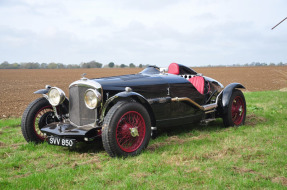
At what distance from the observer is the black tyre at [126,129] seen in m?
4.20

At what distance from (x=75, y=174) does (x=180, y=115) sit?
2.55 m

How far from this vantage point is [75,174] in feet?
12.4

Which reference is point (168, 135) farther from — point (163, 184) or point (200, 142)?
point (163, 184)

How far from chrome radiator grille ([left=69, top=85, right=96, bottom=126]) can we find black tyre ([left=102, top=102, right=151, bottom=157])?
2.10 feet

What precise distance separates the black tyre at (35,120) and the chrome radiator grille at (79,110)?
58 centimetres

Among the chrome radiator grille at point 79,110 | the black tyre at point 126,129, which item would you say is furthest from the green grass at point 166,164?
the chrome radiator grille at point 79,110

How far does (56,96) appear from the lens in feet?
17.2

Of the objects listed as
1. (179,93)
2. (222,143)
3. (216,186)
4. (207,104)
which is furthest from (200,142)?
(216,186)

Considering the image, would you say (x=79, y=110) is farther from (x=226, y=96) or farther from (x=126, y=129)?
(x=226, y=96)

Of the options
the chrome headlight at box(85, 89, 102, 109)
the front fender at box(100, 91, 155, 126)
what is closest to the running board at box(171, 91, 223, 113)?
the front fender at box(100, 91, 155, 126)

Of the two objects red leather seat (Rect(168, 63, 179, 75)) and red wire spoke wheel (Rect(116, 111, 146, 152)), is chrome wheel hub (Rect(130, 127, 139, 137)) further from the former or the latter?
red leather seat (Rect(168, 63, 179, 75))

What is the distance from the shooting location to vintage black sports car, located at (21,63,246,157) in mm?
4469

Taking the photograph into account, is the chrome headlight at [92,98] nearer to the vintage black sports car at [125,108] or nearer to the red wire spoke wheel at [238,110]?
the vintage black sports car at [125,108]

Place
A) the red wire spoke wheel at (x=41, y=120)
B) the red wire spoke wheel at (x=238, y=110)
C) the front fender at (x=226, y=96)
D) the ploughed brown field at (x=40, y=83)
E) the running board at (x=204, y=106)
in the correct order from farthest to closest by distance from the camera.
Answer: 1. the ploughed brown field at (x=40, y=83)
2. the red wire spoke wheel at (x=238, y=110)
3. the front fender at (x=226, y=96)
4. the running board at (x=204, y=106)
5. the red wire spoke wheel at (x=41, y=120)
